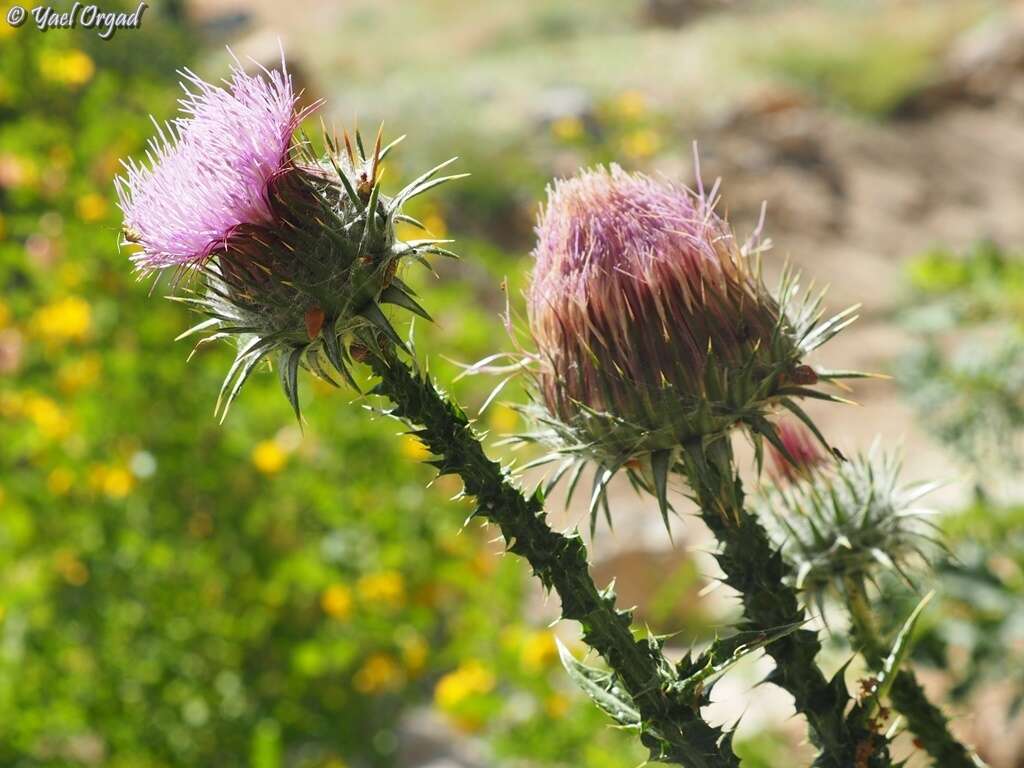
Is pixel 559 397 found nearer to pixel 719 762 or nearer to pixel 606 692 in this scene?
pixel 606 692

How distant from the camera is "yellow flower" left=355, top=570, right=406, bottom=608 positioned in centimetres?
416

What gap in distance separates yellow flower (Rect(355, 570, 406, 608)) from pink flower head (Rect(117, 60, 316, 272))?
9.41 ft

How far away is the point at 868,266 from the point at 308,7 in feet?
68.3

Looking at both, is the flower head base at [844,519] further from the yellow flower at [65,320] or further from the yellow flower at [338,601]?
the yellow flower at [65,320]

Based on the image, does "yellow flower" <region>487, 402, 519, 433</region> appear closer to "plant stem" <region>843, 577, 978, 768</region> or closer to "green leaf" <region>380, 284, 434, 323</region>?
"plant stem" <region>843, 577, 978, 768</region>

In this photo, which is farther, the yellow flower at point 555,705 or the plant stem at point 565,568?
the yellow flower at point 555,705

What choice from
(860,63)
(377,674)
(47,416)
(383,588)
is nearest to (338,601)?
(383,588)

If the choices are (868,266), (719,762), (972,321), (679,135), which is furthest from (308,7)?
(719,762)

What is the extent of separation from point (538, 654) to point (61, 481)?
2.07 meters

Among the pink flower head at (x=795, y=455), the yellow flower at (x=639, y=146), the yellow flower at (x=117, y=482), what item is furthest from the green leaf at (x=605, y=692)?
the yellow flower at (x=639, y=146)

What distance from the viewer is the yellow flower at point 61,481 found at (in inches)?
174

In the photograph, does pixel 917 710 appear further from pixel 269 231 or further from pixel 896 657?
pixel 269 231

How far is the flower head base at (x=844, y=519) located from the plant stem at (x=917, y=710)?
96mm

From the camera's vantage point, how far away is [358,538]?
14.1ft
